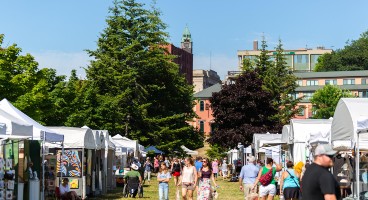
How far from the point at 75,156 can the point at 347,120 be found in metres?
13.2

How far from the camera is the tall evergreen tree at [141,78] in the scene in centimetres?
8019

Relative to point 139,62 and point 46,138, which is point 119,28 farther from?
point 46,138

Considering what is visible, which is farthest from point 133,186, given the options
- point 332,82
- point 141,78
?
point 332,82

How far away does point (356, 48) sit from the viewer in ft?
520

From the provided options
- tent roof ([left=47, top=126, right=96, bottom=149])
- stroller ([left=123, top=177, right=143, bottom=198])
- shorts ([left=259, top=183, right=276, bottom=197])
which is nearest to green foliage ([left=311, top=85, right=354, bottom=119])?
stroller ([left=123, top=177, right=143, bottom=198])

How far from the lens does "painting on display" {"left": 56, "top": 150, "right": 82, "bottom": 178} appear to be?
1212 inches

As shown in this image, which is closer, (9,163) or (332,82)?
(9,163)

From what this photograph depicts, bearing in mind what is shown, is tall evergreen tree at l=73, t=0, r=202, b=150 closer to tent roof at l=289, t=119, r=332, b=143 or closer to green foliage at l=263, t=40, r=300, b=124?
green foliage at l=263, t=40, r=300, b=124

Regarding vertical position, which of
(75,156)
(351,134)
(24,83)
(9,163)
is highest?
(24,83)

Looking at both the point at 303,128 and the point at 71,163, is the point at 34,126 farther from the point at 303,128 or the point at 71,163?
the point at 303,128

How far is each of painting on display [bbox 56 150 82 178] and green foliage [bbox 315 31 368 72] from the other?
5099 inches

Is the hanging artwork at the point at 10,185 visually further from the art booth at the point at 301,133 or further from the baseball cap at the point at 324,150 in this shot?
the art booth at the point at 301,133

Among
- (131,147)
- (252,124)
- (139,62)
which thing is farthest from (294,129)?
(139,62)

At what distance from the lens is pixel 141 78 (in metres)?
83.4
